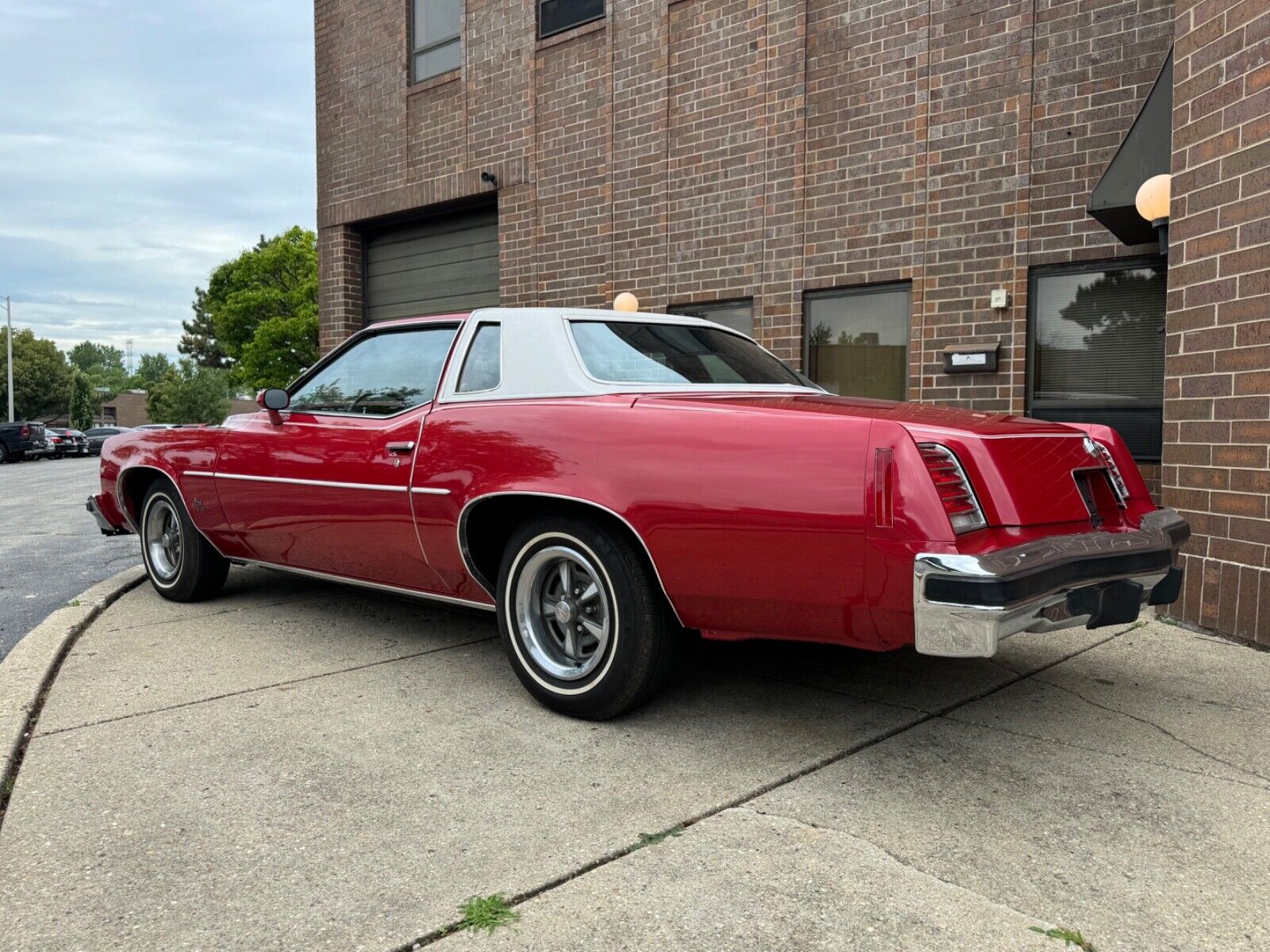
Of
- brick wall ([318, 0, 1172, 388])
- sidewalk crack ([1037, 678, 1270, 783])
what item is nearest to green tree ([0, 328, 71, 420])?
brick wall ([318, 0, 1172, 388])

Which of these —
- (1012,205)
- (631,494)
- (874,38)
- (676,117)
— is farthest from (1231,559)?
(676,117)

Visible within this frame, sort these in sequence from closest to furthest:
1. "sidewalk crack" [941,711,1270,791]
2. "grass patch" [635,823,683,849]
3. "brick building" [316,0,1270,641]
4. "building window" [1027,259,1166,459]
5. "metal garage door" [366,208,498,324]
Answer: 1. "grass patch" [635,823,683,849]
2. "sidewalk crack" [941,711,1270,791]
3. "brick building" [316,0,1270,641]
4. "building window" [1027,259,1166,459]
5. "metal garage door" [366,208,498,324]

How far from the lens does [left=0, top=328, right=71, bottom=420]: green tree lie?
5862 centimetres

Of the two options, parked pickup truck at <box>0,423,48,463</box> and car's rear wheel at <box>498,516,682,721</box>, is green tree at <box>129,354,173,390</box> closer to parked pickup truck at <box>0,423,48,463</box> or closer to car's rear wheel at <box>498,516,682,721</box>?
parked pickup truck at <box>0,423,48,463</box>

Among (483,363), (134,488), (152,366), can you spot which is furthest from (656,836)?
(152,366)

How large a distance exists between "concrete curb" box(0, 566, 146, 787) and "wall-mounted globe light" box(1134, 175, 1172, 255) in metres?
6.03

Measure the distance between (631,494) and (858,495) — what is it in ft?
2.55

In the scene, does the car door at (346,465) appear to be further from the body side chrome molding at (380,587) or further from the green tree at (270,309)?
the green tree at (270,309)

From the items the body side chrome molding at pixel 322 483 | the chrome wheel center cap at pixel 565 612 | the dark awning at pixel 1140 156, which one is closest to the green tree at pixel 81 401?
the body side chrome molding at pixel 322 483

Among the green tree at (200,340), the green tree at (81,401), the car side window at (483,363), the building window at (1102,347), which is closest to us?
the car side window at (483,363)

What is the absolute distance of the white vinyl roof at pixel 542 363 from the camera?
354 centimetres

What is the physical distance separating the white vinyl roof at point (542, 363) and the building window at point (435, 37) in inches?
362

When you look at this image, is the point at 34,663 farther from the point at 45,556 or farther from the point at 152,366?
the point at 152,366

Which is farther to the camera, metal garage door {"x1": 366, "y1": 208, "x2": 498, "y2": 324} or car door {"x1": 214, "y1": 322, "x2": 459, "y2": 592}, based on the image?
metal garage door {"x1": 366, "y1": 208, "x2": 498, "y2": 324}
